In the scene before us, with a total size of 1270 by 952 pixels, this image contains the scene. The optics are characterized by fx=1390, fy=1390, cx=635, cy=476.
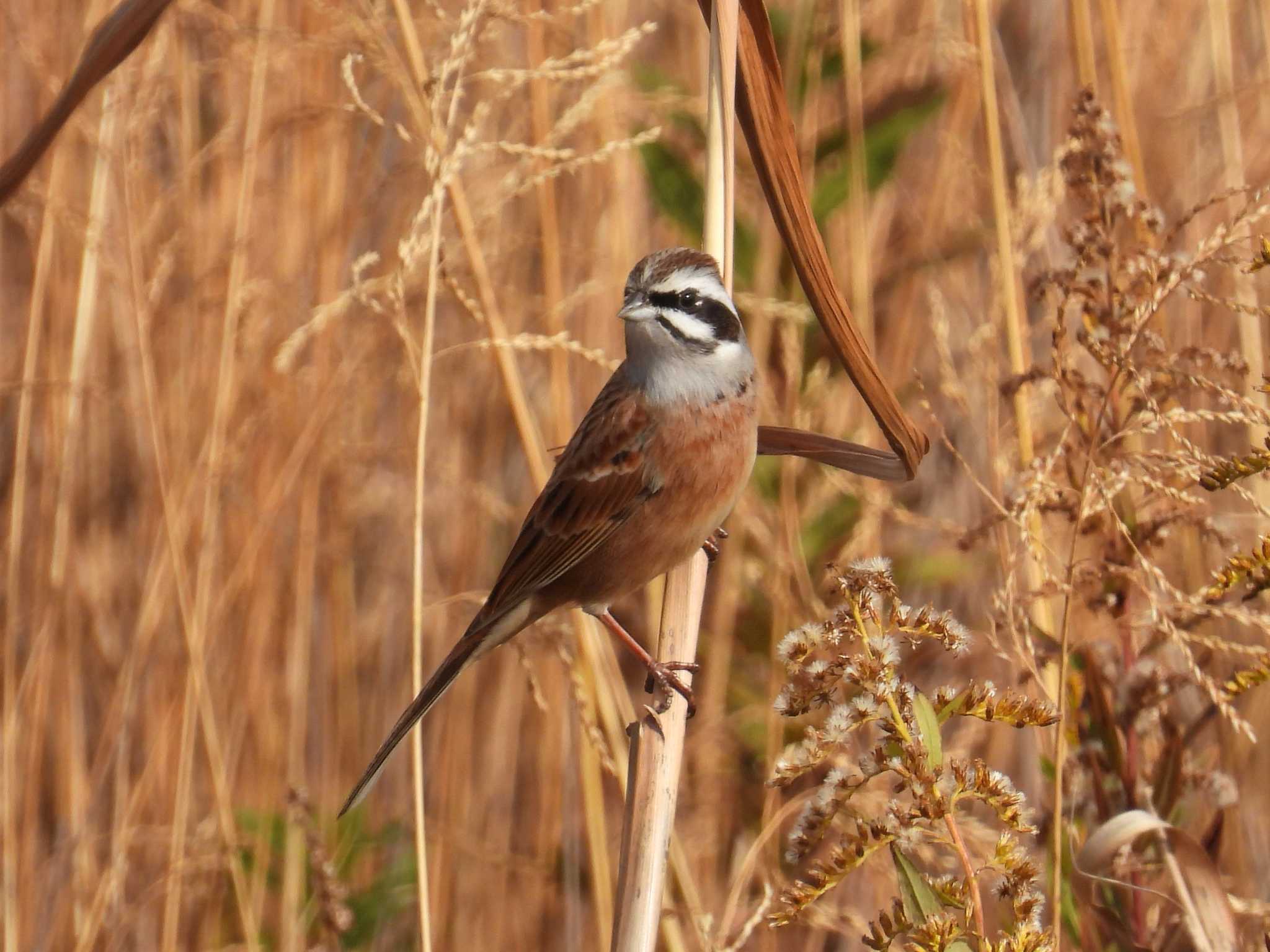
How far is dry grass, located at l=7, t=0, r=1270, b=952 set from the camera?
111 inches

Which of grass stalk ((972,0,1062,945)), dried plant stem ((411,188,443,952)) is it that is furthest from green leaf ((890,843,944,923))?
grass stalk ((972,0,1062,945))

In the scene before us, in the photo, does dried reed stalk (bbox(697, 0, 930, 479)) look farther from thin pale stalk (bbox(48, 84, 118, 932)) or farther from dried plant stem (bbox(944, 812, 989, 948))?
thin pale stalk (bbox(48, 84, 118, 932))

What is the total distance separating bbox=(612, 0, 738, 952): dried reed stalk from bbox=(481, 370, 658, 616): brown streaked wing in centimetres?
50

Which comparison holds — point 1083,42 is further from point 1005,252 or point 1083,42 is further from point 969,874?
point 969,874

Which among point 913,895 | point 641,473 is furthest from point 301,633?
point 913,895

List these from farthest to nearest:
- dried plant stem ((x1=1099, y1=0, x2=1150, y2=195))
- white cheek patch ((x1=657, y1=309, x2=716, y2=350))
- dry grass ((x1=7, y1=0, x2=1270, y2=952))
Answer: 1. dry grass ((x1=7, y1=0, x2=1270, y2=952))
2. dried plant stem ((x1=1099, y1=0, x2=1150, y2=195))
3. white cheek patch ((x1=657, y1=309, x2=716, y2=350))

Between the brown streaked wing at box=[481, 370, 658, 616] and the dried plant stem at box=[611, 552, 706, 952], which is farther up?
the brown streaked wing at box=[481, 370, 658, 616]

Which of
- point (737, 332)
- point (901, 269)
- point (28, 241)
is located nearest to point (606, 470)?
point (737, 332)

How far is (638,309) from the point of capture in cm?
230

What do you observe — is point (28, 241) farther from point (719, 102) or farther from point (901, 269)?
point (719, 102)

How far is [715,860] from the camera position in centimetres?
341

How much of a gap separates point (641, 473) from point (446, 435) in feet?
4.29

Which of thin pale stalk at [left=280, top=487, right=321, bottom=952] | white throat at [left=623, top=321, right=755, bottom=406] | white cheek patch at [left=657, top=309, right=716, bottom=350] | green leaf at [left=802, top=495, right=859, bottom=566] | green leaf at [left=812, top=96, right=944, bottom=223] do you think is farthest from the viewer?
thin pale stalk at [left=280, top=487, right=321, bottom=952]

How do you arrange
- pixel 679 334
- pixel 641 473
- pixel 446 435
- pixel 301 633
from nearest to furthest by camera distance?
pixel 679 334 → pixel 641 473 → pixel 301 633 → pixel 446 435
